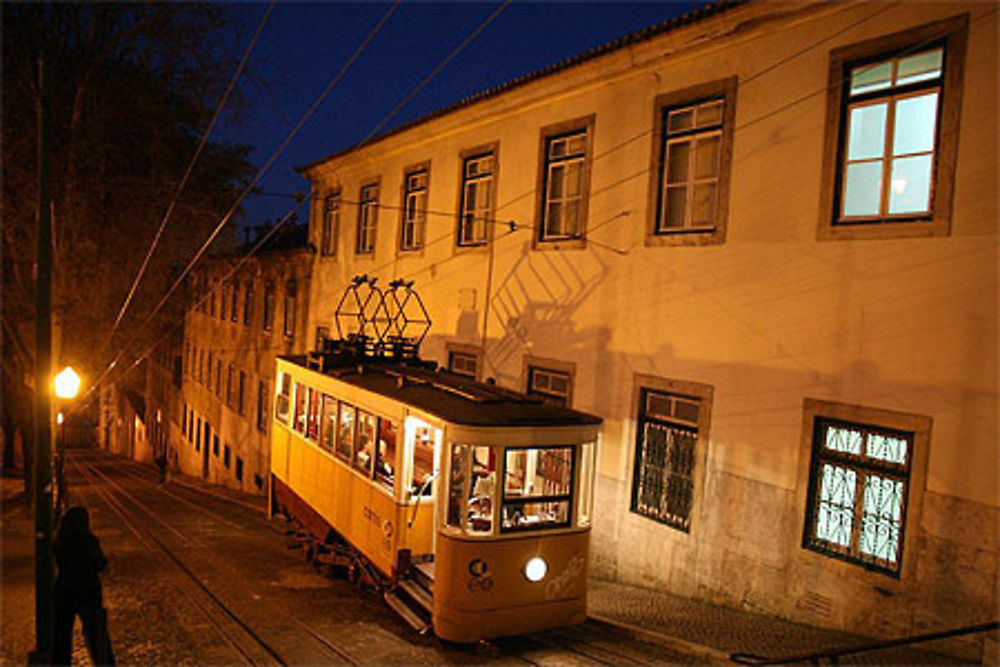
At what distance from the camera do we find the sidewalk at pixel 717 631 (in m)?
7.12

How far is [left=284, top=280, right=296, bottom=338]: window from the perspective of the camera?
22391 millimetres

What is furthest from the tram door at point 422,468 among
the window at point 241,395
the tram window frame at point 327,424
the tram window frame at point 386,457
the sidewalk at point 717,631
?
the window at point 241,395

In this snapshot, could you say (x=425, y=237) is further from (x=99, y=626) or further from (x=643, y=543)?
(x=99, y=626)

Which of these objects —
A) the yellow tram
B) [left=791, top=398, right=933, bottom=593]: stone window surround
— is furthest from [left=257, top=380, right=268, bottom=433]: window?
[left=791, top=398, right=933, bottom=593]: stone window surround

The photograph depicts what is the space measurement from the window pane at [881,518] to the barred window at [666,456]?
2259mm

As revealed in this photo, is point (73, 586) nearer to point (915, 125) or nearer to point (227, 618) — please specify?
point (227, 618)

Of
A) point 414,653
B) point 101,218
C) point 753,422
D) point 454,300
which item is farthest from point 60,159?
point 753,422

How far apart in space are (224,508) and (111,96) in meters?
10.9

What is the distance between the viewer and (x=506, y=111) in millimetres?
13414

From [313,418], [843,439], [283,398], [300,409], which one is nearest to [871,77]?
[843,439]

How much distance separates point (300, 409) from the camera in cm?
1159

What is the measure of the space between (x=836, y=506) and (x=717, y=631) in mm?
1929

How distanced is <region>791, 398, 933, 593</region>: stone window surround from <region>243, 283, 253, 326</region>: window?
72.3 ft

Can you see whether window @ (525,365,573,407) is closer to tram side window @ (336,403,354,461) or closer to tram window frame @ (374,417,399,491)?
tram side window @ (336,403,354,461)
